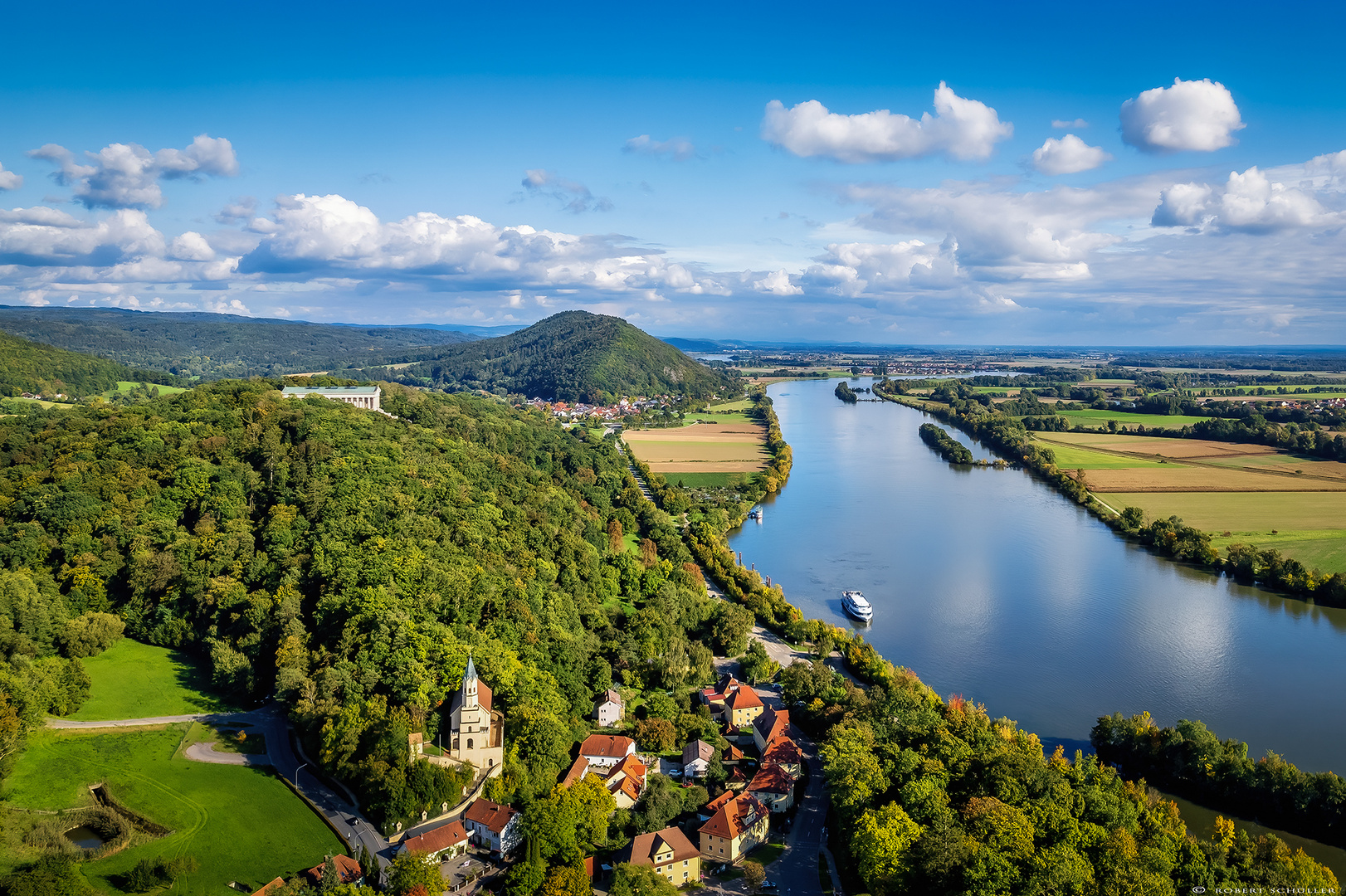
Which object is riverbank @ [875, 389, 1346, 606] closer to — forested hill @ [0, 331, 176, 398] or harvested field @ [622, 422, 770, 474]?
harvested field @ [622, 422, 770, 474]

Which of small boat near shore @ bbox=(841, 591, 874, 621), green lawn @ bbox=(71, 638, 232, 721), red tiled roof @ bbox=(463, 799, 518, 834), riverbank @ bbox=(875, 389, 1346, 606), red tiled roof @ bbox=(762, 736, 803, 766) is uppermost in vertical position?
riverbank @ bbox=(875, 389, 1346, 606)

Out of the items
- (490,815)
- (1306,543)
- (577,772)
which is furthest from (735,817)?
(1306,543)

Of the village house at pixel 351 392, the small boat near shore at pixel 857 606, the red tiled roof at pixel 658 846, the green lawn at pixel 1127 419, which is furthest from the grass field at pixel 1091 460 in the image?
the red tiled roof at pixel 658 846

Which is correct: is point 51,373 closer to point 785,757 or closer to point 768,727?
point 768,727

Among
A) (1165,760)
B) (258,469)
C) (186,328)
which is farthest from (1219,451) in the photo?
(186,328)

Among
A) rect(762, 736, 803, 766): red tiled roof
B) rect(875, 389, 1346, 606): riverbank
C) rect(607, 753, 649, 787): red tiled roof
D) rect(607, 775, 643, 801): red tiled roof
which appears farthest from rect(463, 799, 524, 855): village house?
rect(875, 389, 1346, 606): riverbank
